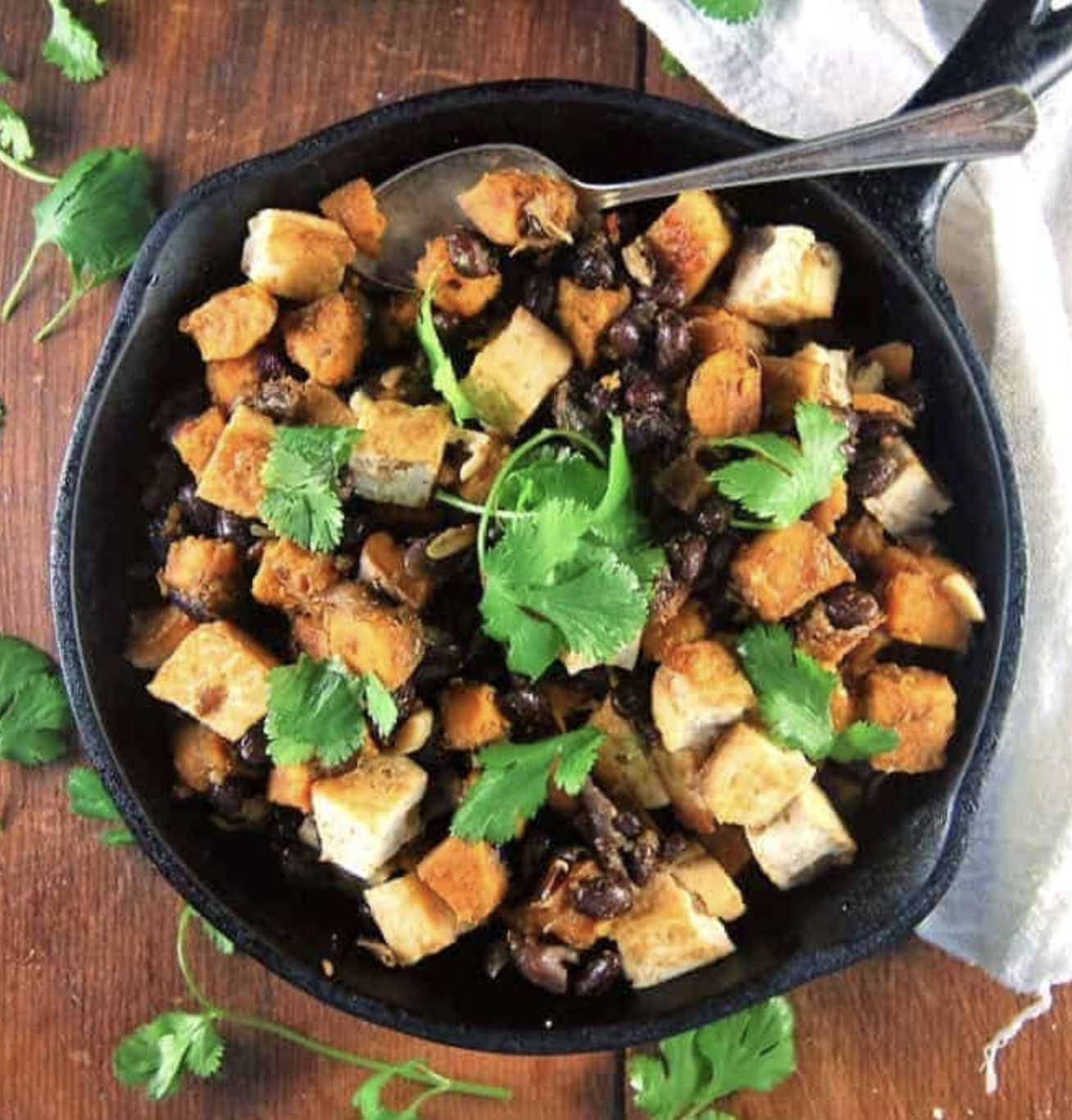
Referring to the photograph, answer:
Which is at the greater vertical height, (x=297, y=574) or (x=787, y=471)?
(x=787, y=471)

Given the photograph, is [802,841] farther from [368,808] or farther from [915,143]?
[915,143]

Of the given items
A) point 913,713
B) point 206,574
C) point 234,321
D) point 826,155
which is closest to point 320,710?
point 206,574

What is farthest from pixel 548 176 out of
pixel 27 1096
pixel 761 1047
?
pixel 27 1096

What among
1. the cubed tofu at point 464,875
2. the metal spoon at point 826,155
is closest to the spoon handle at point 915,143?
the metal spoon at point 826,155

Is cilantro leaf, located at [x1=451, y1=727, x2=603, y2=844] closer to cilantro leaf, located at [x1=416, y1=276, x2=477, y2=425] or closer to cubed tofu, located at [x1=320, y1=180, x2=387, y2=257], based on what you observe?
cilantro leaf, located at [x1=416, y1=276, x2=477, y2=425]

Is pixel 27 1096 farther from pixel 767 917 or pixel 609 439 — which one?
pixel 609 439
